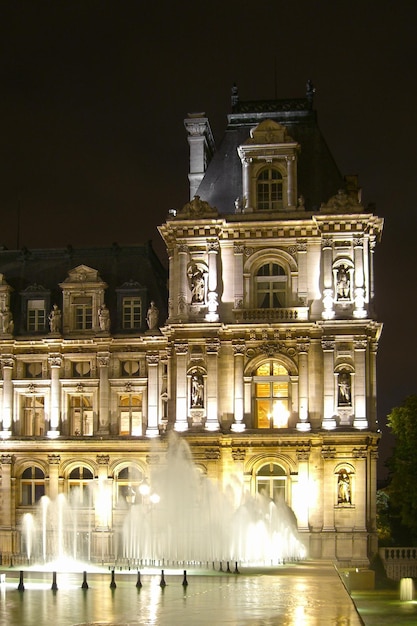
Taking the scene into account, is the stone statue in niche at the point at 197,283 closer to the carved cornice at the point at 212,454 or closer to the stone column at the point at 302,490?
the carved cornice at the point at 212,454

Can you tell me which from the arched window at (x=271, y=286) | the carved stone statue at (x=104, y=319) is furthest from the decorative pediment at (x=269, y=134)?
the carved stone statue at (x=104, y=319)

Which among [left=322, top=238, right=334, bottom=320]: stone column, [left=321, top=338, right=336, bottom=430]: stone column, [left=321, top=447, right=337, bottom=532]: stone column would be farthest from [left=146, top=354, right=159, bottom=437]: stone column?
[left=322, top=238, right=334, bottom=320]: stone column

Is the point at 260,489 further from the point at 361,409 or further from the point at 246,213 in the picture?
the point at 246,213

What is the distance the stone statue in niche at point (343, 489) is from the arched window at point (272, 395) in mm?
4132

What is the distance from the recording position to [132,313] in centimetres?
6744

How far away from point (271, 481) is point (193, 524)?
16.6ft

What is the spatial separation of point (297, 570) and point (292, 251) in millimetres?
19094

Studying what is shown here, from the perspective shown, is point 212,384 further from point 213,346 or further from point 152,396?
point 152,396

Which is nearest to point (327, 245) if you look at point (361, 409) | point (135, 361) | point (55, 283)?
point (361, 409)

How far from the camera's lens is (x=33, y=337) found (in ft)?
218

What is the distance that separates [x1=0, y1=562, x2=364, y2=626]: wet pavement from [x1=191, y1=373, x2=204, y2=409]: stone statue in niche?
14.3m

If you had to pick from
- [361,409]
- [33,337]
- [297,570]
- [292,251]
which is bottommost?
[297,570]

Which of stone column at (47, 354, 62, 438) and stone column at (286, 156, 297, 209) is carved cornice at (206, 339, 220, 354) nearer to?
stone column at (286, 156, 297, 209)

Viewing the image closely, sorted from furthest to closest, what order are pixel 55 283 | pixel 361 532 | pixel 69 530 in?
pixel 55 283
pixel 69 530
pixel 361 532
